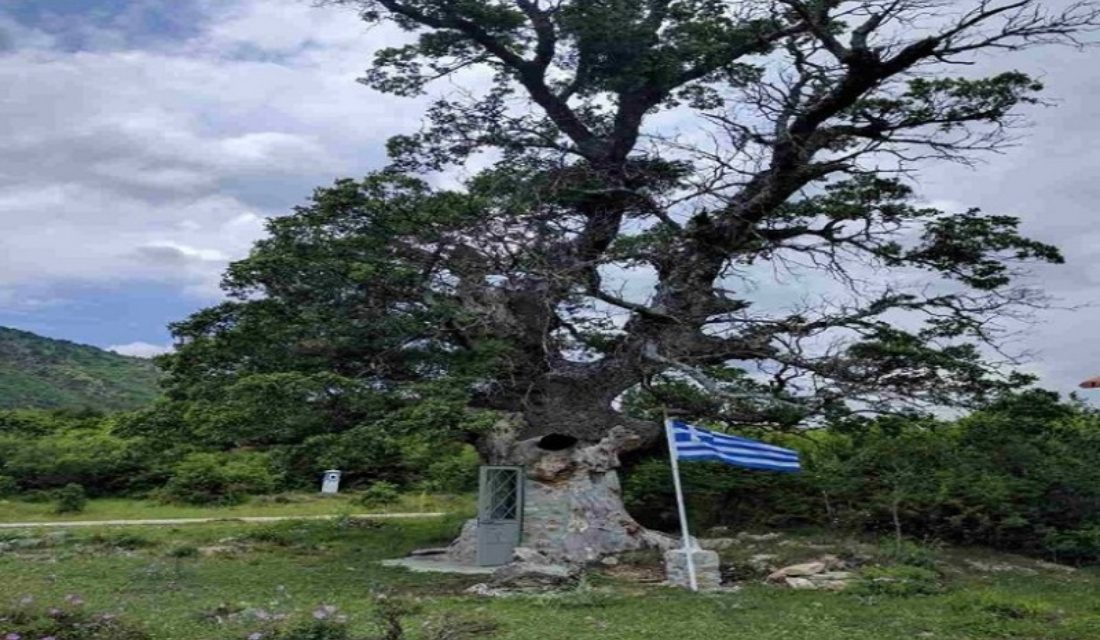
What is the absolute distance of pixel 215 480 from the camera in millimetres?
22797

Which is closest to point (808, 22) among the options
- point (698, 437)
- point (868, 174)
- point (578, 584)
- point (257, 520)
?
point (868, 174)

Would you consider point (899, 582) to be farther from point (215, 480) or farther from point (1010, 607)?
point (215, 480)

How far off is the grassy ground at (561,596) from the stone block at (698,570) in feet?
1.11

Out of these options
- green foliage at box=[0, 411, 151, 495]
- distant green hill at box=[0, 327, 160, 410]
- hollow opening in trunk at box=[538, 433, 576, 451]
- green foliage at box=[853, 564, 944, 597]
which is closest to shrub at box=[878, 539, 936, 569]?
green foliage at box=[853, 564, 944, 597]

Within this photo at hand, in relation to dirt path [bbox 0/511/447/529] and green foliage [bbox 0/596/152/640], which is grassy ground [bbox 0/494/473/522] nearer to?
dirt path [bbox 0/511/447/529]

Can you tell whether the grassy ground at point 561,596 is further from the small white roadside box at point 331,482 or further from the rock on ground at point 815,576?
the small white roadside box at point 331,482

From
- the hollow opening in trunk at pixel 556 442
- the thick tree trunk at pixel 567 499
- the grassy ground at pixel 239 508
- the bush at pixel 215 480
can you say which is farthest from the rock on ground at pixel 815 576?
the bush at pixel 215 480

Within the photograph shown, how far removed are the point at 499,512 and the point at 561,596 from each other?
456 cm

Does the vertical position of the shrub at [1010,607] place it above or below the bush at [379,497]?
below

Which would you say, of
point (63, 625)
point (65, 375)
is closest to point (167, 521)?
point (63, 625)

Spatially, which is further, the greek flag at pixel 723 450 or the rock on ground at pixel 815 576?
the greek flag at pixel 723 450

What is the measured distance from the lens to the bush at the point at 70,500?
818 inches

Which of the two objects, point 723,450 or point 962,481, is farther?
point 962,481

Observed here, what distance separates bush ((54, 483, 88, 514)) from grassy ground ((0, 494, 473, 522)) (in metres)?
0.16
